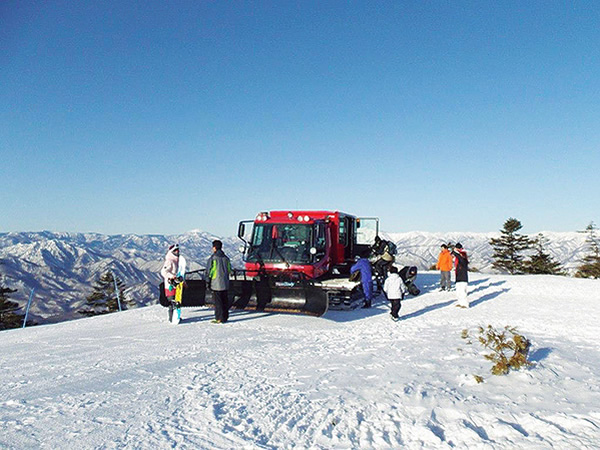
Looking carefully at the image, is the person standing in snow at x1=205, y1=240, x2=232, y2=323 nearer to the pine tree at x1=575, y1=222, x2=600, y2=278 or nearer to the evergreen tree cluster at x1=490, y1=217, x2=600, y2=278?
the evergreen tree cluster at x1=490, y1=217, x2=600, y2=278

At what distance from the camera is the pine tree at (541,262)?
47969 mm

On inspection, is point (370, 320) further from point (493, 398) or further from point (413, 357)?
point (493, 398)

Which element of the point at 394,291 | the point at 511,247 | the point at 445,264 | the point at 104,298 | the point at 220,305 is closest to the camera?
the point at 220,305

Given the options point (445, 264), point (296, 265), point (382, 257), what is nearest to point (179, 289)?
point (296, 265)

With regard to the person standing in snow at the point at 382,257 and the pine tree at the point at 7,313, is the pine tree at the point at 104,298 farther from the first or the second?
the person standing in snow at the point at 382,257

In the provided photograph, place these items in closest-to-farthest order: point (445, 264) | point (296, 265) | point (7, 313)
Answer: point (296, 265), point (445, 264), point (7, 313)

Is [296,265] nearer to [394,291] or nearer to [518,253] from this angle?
[394,291]

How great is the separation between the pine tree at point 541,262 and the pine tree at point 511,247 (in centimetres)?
90

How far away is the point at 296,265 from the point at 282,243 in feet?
3.34

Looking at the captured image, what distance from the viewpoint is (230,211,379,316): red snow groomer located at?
36.1 ft

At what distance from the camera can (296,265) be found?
12.5 m

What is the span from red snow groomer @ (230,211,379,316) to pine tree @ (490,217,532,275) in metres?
42.5

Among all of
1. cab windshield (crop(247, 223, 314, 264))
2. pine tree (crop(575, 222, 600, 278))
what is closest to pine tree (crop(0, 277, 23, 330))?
cab windshield (crop(247, 223, 314, 264))

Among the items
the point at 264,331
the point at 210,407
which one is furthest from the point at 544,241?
the point at 210,407
